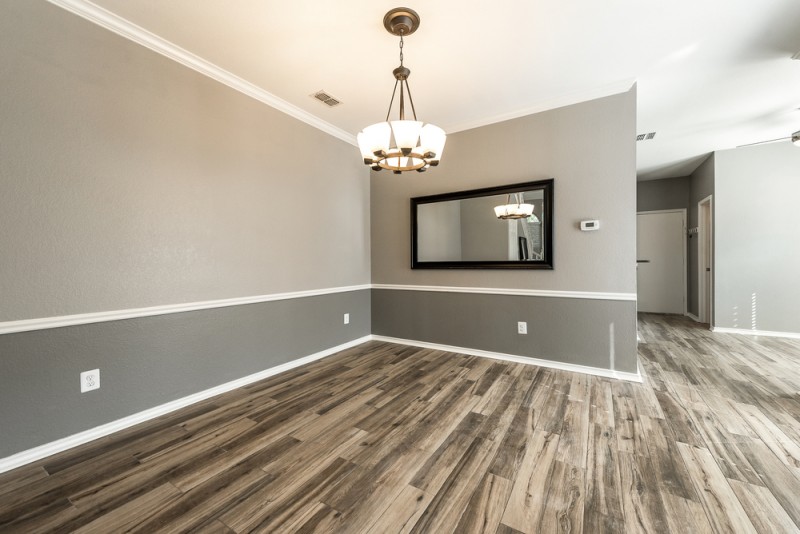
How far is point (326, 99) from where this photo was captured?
3061 millimetres

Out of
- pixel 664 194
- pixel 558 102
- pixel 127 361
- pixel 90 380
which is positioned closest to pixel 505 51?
pixel 558 102

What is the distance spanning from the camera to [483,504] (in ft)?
4.64

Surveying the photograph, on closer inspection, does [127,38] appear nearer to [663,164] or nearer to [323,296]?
[323,296]

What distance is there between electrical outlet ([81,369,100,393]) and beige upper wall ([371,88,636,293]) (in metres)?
3.11

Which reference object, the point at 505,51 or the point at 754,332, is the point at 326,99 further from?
the point at 754,332

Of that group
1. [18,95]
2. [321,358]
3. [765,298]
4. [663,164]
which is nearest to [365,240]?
[321,358]

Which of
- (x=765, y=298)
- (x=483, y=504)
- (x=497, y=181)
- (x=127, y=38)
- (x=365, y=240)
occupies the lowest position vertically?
(x=483, y=504)

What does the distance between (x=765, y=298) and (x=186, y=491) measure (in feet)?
22.1

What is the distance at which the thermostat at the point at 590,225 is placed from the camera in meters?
2.93

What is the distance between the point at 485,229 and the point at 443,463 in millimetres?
2443

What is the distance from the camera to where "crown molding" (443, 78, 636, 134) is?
2808 mm

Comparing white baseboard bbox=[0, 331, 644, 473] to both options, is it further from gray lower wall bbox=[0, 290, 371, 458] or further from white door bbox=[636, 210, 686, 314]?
white door bbox=[636, 210, 686, 314]

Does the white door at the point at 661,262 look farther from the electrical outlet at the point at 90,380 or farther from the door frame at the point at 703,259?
the electrical outlet at the point at 90,380

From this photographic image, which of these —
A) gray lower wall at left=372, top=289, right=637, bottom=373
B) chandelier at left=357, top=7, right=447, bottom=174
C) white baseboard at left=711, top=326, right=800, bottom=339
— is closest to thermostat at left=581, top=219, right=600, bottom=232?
gray lower wall at left=372, top=289, right=637, bottom=373
